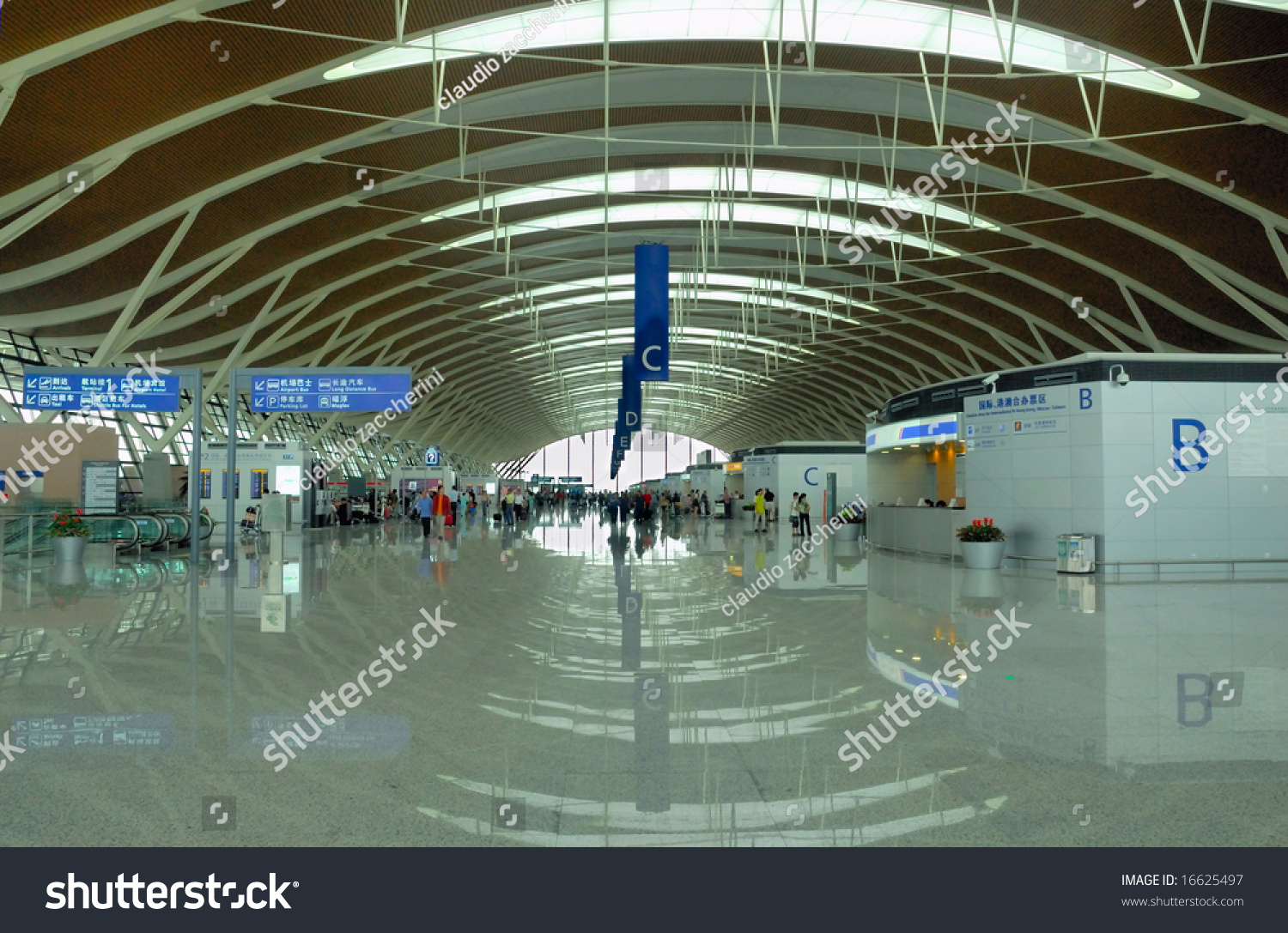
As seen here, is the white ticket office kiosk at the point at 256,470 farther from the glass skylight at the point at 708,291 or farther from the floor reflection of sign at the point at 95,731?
the floor reflection of sign at the point at 95,731

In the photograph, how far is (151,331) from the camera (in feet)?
109

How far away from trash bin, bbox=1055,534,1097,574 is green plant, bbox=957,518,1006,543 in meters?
1.32

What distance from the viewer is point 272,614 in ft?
37.6

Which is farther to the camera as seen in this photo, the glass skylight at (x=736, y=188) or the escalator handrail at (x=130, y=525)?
the glass skylight at (x=736, y=188)

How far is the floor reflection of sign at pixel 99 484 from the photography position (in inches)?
944

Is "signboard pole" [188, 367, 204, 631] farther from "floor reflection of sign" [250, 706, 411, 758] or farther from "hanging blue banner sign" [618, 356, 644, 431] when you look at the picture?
"hanging blue banner sign" [618, 356, 644, 431]

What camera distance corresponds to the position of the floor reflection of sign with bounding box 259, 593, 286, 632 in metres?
10.3

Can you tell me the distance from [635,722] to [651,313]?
55.4 feet

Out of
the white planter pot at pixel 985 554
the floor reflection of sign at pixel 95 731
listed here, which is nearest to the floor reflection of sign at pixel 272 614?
the floor reflection of sign at pixel 95 731

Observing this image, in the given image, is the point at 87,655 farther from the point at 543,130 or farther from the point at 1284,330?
the point at 1284,330
